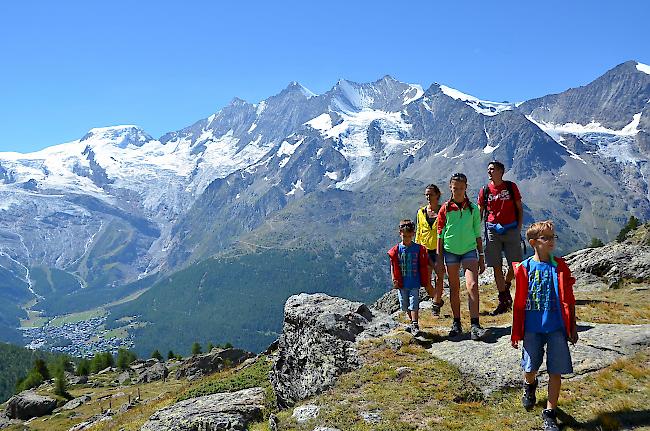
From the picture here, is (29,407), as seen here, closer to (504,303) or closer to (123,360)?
(123,360)

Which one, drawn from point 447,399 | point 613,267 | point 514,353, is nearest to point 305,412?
point 447,399

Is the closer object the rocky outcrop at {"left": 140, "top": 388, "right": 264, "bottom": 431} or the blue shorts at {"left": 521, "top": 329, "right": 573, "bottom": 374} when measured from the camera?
the blue shorts at {"left": 521, "top": 329, "right": 573, "bottom": 374}

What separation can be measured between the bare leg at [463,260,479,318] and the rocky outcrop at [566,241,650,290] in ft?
44.8

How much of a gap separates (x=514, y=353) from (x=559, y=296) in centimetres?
354

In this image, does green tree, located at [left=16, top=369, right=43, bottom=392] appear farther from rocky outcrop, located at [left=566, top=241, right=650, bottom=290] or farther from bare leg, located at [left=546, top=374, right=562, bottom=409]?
bare leg, located at [left=546, top=374, right=562, bottom=409]

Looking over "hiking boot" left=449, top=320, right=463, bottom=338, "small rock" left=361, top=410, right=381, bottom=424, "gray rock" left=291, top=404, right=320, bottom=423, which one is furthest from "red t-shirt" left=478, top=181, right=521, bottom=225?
"gray rock" left=291, top=404, right=320, bottom=423

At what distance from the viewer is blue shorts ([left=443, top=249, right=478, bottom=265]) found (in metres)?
15.7

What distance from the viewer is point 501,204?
17594 millimetres

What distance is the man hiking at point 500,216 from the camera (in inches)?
680

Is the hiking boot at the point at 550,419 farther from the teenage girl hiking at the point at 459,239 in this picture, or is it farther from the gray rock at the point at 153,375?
the gray rock at the point at 153,375

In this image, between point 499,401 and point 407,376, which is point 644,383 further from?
point 407,376

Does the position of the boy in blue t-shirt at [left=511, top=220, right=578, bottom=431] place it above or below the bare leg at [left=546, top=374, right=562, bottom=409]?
above

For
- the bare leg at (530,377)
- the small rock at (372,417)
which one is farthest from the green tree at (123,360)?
the bare leg at (530,377)

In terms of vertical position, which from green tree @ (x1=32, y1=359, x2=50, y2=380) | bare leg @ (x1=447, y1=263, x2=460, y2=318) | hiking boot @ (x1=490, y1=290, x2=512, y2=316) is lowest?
green tree @ (x1=32, y1=359, x2=50, y2=380)
